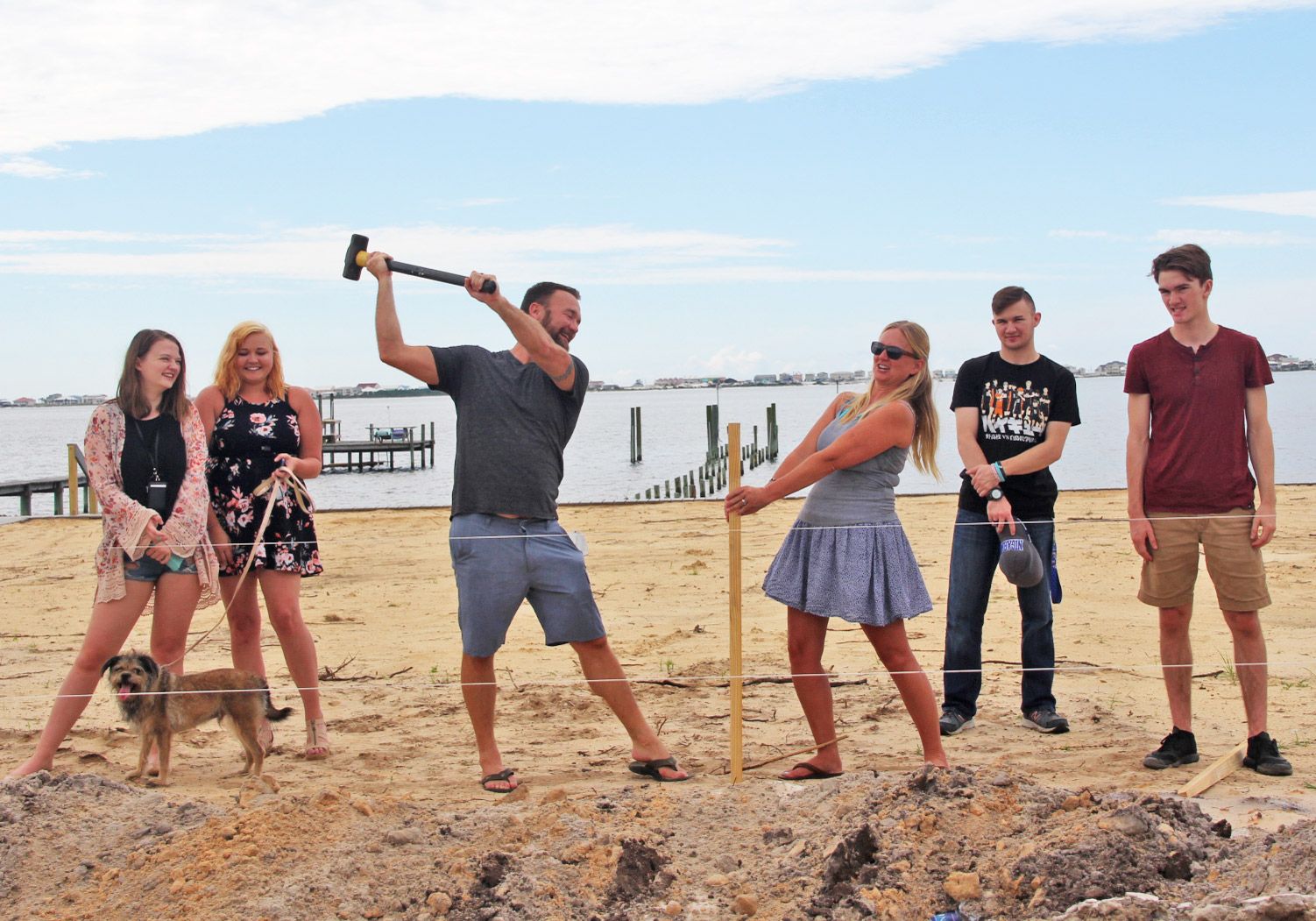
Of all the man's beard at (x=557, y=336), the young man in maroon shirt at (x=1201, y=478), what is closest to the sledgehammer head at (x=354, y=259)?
the man's beard at (x=557, y=336)

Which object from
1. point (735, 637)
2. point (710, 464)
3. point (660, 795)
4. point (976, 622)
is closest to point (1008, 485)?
point (976, 622)

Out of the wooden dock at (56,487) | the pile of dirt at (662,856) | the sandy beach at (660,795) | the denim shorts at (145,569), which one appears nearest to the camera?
the pile of dirt at (662,856)

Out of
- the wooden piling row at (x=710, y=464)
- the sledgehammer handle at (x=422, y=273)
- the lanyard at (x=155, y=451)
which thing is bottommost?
the wooden piling row at (x=710, y=464)

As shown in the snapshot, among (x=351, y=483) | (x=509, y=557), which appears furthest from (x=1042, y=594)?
(x=351, y=483)

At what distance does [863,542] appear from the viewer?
4.33m

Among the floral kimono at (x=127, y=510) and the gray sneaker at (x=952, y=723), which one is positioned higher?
the floral kimono at (x=127, y=510)

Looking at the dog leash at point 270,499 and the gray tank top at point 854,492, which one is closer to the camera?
the gray tank top at point 854,492

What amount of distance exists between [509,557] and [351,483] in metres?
39.5

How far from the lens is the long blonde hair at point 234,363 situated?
4.89m

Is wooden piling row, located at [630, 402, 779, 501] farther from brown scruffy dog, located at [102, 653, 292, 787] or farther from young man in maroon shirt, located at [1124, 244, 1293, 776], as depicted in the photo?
brown scruffy dog, located at [102, 653, 292, 787]

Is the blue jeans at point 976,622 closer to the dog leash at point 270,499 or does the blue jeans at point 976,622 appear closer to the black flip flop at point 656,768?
the black flip flop at point 656,768

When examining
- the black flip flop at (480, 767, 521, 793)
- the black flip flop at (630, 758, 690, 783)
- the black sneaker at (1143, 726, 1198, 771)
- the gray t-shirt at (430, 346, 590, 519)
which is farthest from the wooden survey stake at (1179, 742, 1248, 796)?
the gray t-shirt at (430, 346, 590, 519)

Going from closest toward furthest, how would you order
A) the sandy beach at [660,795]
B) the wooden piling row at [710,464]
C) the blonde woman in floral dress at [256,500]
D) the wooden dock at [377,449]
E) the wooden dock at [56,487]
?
the sandy beach at [660,795]
the blonde woman in floral dress at [256,500]
the wooden dock at [56,487]
the wooden piling row at [710,464]
the wooden dock at [377,449]

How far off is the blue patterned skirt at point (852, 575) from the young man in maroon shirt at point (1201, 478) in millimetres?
923
